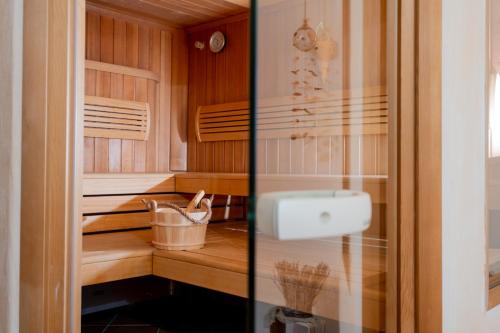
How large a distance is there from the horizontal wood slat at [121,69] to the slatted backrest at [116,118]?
0.25 meters

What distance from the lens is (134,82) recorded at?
4352mm

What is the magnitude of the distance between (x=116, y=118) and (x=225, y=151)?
3.28ft

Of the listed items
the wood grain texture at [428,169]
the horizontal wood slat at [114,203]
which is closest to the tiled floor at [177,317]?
the horizontal wood slat at [114,203]

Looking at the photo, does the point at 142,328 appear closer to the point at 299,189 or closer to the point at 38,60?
the point at 38,60

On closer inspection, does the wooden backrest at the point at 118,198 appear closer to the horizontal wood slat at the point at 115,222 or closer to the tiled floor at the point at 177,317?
the horizontal wood slat at the point at 115,222

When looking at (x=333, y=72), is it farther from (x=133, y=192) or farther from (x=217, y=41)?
(x=217, y=41)

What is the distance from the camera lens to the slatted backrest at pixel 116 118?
4.03 m

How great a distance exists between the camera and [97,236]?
11.2 feet

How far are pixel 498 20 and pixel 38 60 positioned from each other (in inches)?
54.6

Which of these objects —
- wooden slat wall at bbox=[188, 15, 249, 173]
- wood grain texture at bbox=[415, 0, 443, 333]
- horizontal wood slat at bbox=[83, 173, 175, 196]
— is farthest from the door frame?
wooden slat wall at bbox=[188, 15, 249, 173]

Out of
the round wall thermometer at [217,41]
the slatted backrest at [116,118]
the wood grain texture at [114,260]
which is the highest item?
the round wall thermometer at [217,41]

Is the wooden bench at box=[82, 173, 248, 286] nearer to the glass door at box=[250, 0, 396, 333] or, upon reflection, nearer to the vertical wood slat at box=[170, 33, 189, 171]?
the vertical wood slat at box=[170, 33, 189, 171]

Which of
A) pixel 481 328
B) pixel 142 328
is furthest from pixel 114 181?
pixel 481 328

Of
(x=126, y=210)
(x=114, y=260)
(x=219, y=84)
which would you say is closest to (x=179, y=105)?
(x=219, y=84)
